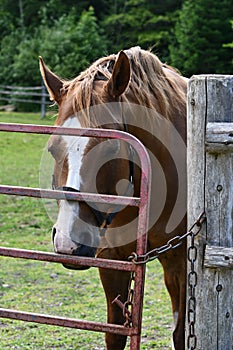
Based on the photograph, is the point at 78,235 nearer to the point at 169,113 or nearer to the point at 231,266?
the point at 231,266

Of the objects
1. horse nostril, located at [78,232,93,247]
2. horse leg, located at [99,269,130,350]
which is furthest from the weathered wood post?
horse leg, located at [99,269,130,350]

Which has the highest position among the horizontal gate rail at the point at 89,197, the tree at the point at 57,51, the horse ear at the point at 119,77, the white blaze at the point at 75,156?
the tree at the point at 57,51

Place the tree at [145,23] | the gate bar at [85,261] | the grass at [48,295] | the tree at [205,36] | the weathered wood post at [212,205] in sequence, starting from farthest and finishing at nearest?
the tree at [145,23] < the tree at [205,36] < the grass at [48,295] < the gate bar at [85,261] < the weathered wood post at [212,205]

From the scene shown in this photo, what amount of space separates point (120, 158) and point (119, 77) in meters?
0.33

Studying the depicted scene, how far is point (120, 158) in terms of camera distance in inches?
98.3

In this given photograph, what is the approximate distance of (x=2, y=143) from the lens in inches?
568

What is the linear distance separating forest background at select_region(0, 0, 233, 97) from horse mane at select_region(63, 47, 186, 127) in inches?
751

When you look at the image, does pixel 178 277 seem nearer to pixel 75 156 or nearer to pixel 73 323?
pixel 73 323

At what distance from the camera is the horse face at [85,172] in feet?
7.47

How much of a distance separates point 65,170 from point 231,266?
713 millimetres

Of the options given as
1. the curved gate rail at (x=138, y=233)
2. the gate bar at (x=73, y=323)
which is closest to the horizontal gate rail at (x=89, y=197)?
the curved gate rail at (x=138, y=233)

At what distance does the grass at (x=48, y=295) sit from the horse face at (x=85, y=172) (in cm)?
196

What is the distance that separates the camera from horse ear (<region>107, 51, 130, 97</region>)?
97.7 inches

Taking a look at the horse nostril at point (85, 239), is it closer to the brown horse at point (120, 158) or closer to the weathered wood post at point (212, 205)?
the brown horse at point (120, 158)
